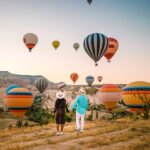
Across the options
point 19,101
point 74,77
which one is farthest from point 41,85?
point 19,101

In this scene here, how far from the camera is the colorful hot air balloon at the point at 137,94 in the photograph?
2288 cm

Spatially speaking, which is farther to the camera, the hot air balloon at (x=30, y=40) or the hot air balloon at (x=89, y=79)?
the hot air balloon at (x=89, y=79)

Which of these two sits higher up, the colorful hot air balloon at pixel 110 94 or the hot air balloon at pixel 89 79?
the hot air balloon at pixel 89 79

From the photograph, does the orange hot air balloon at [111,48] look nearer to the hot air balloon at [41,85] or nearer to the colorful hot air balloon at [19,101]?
the hot air balloon at [41,85]

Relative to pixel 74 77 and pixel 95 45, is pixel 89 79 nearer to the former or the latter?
pixel 74 77

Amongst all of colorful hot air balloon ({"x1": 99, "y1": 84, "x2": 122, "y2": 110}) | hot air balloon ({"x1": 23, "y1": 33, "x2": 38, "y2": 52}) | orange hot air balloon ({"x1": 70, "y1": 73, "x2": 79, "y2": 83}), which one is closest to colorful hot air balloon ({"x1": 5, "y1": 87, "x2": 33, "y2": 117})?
colorful hot air balloon ({"x1": 99, "y1": 84, "x2": 122, "y2": 110})

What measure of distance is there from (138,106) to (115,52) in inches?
574

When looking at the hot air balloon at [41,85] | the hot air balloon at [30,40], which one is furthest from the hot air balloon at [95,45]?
the hot air balloon at [41,85]

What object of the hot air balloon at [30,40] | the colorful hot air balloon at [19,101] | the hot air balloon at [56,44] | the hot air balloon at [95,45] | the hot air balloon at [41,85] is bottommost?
the colorful hot air balloon at [19,101]

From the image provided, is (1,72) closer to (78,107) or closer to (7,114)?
(7,114)

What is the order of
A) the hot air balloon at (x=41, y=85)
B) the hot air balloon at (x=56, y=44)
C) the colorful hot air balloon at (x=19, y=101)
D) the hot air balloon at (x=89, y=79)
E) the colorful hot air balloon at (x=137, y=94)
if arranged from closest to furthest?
the colorful hot air balloon at (x=137, y=94) < the colorful hot air balloon at (x=19, y=101) < the hot air balloon at (x=41, y=85) < the hot air balloon at (x=56, y=44) < the hot air balloon at (x=89, y=79)

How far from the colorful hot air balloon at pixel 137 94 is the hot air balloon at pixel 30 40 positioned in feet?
61.6

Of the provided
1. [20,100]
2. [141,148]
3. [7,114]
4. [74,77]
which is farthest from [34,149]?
[74,77]

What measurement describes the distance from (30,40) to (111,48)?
1097 centimetres
